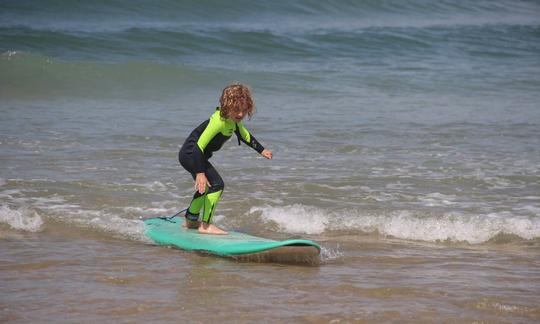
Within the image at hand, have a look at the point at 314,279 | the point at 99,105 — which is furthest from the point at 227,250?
the point at 99,105

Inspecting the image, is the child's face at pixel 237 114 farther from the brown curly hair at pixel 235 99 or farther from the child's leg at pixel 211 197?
the child's leg at pixel 211 197

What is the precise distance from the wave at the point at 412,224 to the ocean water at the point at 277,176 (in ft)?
0.06

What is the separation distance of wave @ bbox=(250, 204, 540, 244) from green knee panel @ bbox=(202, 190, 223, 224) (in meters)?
0.88

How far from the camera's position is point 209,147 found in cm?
581

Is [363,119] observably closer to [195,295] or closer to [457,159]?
[457,159]

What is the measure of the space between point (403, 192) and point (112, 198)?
108 inches

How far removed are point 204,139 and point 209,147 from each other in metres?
0.11

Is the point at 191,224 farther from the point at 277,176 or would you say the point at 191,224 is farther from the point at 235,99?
the point at 277,176

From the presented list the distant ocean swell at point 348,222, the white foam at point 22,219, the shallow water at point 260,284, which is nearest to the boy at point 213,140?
the shallow water at point 260,284

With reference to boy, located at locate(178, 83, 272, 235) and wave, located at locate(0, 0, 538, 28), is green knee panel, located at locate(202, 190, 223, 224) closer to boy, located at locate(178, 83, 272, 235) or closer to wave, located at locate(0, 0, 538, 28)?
boy, located at locate(178, 83, 272, 235)

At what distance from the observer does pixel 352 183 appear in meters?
7.86

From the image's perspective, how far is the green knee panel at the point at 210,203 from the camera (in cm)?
584

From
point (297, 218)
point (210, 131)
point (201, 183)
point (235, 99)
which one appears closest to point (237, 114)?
point (235, 99)

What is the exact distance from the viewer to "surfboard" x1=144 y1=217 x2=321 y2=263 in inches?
203
